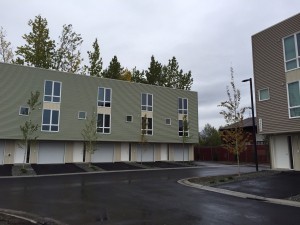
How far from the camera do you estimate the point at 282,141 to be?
2308 centimetres

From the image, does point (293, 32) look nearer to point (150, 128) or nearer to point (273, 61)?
point (273, 61)

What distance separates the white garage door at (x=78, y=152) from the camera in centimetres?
3300

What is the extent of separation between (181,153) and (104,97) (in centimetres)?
1343

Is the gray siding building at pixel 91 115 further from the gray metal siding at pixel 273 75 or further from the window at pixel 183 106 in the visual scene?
the gray metal siding at pixel 273 75

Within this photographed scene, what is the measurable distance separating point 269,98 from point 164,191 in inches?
512

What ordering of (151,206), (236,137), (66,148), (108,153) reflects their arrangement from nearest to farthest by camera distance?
(151,206)
(236,137)
(66,148)
(108,153)

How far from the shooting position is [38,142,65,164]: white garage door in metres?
31.1

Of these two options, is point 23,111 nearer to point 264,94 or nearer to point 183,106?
A: point 183,106

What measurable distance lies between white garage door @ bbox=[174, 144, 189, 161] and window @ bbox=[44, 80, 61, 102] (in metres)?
17.1

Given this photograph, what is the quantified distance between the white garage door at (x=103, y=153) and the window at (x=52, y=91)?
7.48 metres

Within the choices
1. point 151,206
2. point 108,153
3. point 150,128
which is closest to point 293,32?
point 151,206

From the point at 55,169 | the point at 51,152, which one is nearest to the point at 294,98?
the point at 55,169

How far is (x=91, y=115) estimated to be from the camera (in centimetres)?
3338

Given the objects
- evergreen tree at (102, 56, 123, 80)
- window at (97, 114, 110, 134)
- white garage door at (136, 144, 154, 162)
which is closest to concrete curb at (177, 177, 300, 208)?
window at (97, 114, 110, 134)
